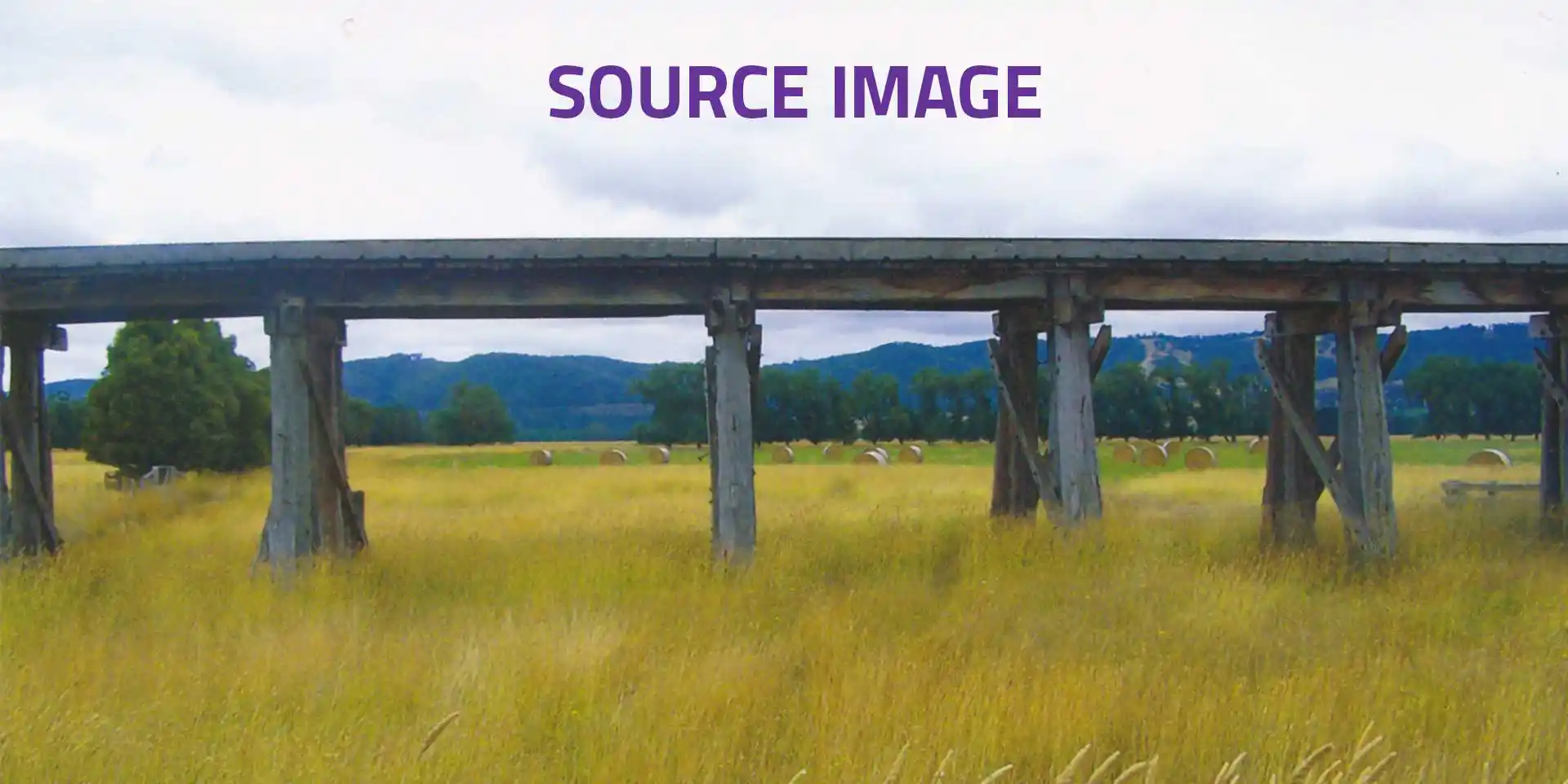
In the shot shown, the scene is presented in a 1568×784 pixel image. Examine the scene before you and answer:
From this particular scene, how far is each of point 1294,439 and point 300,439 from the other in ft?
31.0

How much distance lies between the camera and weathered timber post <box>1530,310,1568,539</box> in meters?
10.2

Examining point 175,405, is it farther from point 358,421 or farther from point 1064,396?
point 358,421

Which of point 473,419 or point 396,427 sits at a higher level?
point 473,419

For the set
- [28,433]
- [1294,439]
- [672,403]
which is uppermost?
[672,403]

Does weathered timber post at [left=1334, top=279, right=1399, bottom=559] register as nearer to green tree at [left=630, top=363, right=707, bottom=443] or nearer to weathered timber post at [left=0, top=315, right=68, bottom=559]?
weathered timber post at [left=0, top=315, right=68, bottom=559]

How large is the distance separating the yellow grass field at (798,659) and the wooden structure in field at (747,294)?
0.73 metres

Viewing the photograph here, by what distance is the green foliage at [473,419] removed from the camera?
86.5 meters

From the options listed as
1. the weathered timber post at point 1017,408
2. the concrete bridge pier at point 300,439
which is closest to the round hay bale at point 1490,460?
the weathered timber post at point 1017,408

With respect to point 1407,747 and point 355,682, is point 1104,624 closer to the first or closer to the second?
point 1407,747

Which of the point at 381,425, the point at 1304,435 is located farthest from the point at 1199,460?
the point at 381,425

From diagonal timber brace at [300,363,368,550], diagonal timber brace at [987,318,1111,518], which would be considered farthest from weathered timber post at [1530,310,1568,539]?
diagonal timber brace at [300,363,368,550]

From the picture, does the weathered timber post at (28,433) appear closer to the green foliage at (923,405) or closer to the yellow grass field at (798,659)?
the yellow grass field at (798,659)

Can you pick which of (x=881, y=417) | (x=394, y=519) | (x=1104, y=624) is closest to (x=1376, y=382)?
(x=1104, y=624)

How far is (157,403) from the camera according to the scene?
22359 mm
